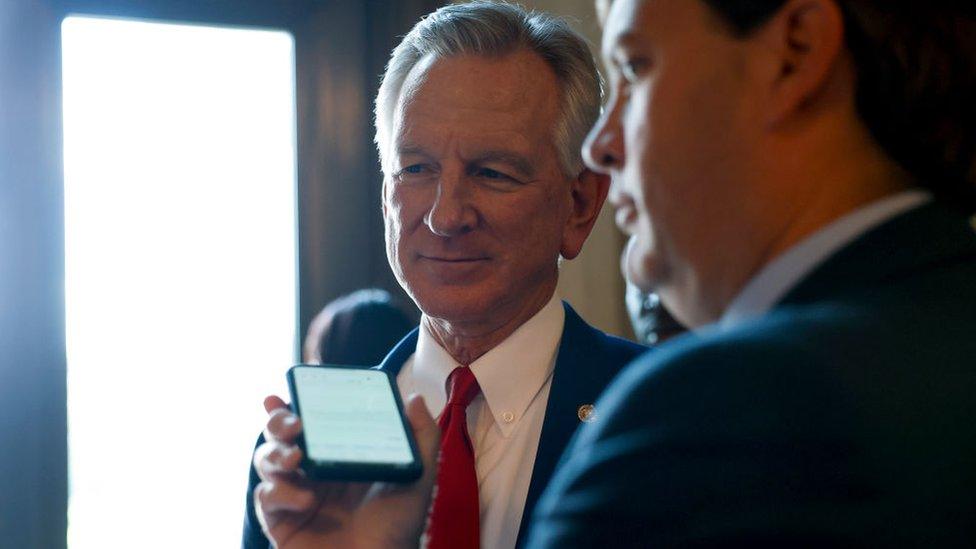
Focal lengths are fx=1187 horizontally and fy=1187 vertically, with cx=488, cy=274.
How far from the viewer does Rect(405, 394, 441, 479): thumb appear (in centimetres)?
124

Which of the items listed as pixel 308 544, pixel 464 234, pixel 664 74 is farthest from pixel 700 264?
pixel 464 234

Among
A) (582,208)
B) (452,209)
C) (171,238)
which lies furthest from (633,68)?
(171,238)

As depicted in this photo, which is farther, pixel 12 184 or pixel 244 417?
pixel 244 417

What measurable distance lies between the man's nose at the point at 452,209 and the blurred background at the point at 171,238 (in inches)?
54.3

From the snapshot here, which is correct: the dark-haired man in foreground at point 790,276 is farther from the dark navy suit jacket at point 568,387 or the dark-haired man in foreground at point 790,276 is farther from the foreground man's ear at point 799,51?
the dark navy suit jacket at point 568,387

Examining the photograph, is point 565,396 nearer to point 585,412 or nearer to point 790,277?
point 585,412

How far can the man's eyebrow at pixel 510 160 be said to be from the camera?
1.46 m

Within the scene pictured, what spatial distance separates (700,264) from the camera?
2.39 ft

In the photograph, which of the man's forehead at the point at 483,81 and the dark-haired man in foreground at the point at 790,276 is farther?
the man's forehead at the point at 483,81

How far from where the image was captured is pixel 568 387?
1.38 m

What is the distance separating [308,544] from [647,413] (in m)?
0.69

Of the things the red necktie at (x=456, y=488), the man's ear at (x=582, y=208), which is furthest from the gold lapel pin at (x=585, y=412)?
the man's ear at (x=582, y=208)

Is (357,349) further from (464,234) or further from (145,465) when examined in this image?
(464,234)

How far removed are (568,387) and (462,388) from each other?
0.42ft
